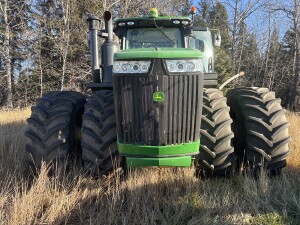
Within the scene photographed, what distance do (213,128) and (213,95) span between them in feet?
1.44

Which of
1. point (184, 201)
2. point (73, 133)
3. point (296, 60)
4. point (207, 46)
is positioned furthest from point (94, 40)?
point (296, 60)

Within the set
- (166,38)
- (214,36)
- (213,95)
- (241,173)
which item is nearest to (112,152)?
(213,95)

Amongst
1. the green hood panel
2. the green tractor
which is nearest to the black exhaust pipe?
the green tractor

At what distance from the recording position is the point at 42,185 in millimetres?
3012

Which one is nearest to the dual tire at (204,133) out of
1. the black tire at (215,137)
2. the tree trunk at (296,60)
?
the black tire at (215,137)

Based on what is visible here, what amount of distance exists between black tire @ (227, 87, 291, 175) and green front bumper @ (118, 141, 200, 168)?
913mm

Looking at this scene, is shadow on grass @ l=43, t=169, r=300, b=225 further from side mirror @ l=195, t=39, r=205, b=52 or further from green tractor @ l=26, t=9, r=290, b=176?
side mirror @ l=195, t=39, r=205, b=52

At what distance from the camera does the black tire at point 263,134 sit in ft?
11.2

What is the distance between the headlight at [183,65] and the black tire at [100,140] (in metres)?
0.82

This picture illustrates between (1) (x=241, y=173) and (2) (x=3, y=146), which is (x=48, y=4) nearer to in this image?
(2) (x=3, y=146)

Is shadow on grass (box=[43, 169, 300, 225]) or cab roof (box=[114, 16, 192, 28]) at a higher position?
cab roof (box=[114, 16, 192, 28])

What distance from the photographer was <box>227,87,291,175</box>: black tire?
3.40 meters

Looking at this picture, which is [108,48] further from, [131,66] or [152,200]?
[152,200]

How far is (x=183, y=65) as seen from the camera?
9.13 feet
